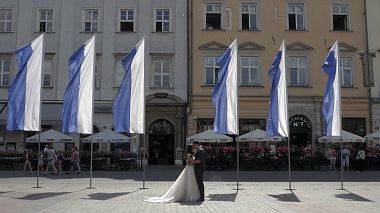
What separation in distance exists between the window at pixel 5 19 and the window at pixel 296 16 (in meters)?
20.9

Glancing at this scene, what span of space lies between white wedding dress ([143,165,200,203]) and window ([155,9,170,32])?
72.1 ft

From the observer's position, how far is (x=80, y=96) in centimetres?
1870

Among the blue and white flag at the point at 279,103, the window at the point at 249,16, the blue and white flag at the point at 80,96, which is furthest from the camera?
the window at the point at 249,16

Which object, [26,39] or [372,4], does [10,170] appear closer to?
[26,39]

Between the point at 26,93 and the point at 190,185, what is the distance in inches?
308

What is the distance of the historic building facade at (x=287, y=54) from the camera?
113ft

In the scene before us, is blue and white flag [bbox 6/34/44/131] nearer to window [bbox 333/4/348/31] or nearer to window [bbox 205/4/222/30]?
window [bbox 205/4/222/30]

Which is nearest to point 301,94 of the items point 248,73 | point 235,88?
point 248,73

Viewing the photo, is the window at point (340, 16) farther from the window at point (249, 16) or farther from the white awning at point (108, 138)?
the white awning at point (108, 138)

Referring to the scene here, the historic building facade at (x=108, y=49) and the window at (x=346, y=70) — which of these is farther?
the window at (x=346, y=70)

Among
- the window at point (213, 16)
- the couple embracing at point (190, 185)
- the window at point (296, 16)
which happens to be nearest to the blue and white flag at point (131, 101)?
the couple embracing at point (190, 185)

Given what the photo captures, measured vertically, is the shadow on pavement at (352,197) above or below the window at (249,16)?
below

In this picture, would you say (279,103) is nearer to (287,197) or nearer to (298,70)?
(287,197)

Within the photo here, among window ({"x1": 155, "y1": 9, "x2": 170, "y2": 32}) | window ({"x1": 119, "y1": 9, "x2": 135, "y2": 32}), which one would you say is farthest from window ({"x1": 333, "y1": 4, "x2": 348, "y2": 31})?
window ({"x1": 119, "y1": 9, "x2": 135, "y2": 32})
